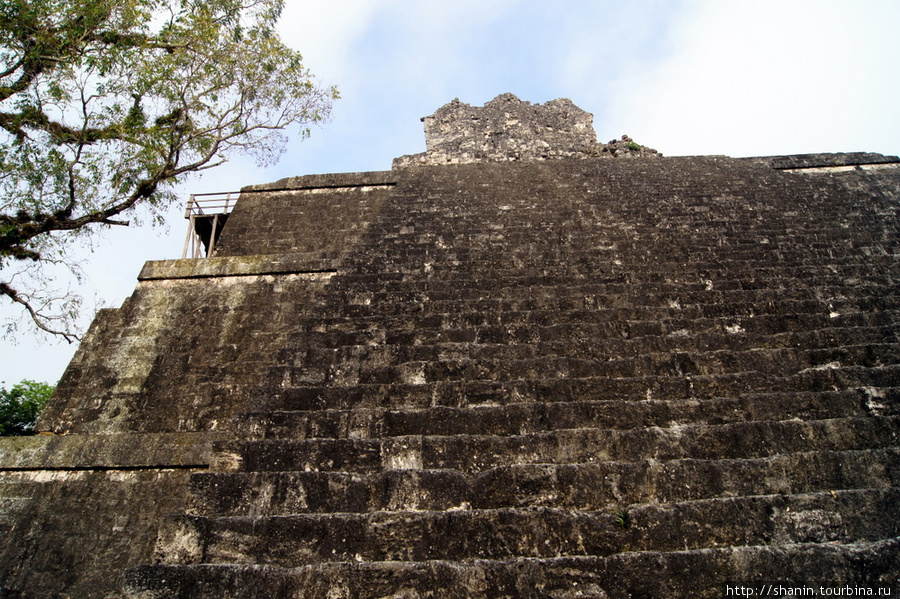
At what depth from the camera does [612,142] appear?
450 inches

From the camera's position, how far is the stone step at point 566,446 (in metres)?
3.77

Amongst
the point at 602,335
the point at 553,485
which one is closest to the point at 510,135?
the point at 602,335

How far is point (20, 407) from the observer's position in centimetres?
1848

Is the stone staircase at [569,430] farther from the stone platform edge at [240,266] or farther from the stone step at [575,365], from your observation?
the stone platform edge at [240,266]

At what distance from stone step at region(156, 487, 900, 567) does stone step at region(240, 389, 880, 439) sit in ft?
2.82

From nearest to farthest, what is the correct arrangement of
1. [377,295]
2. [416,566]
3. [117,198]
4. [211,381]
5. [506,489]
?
[416,566] → [506,489] → [377,295] → [211,381] → [117,198]

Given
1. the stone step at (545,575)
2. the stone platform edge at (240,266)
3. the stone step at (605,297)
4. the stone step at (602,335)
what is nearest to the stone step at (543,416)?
the stone step at (602,335)

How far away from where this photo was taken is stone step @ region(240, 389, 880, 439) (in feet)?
13.4

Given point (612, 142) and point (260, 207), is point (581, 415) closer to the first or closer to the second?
point (260, 207)

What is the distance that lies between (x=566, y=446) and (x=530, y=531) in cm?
79

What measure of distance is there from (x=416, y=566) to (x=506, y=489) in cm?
80

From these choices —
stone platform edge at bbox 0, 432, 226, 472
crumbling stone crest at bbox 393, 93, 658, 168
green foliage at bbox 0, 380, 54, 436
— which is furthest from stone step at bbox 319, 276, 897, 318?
green foliage at bbox 0, 380, 54, 436

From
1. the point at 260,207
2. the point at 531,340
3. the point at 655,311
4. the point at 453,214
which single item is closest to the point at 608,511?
the point at 531,340

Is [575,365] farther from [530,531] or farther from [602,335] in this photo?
[530,531]
